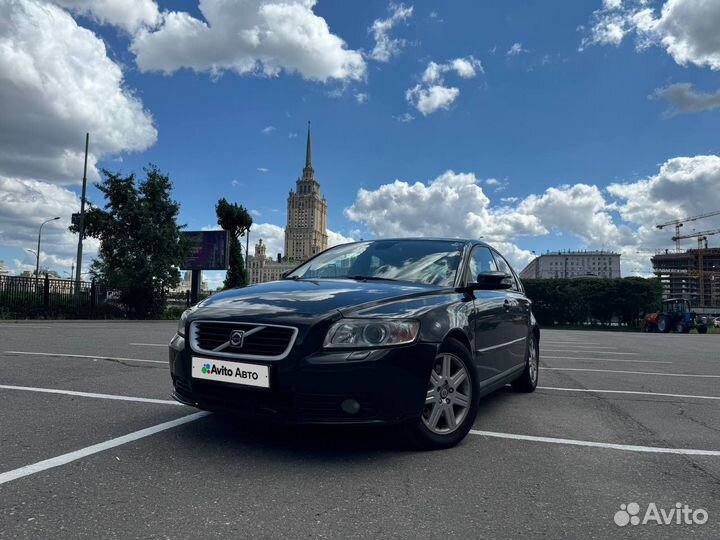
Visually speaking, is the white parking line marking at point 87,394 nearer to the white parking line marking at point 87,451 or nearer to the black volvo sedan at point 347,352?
the white parking line marking at point 87,451

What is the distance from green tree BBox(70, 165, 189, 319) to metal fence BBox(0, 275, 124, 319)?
0.90m

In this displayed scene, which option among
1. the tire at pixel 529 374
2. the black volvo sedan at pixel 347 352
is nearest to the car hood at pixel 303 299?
the black volvo sedan at pixel 347 352

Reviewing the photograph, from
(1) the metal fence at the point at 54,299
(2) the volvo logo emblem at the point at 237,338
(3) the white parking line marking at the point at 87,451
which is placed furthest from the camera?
(1) the metal fence at the point at 54,299

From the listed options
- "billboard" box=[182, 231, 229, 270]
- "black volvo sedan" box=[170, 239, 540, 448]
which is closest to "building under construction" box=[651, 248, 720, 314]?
"billboard" box=[182, 231, 229, 270]

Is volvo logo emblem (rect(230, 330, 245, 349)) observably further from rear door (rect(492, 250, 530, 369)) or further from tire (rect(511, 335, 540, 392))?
tire (rect(511, 335, 540, 392))

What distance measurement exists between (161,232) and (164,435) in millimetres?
25677

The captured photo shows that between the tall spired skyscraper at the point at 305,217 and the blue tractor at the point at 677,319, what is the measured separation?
115138 millimetres

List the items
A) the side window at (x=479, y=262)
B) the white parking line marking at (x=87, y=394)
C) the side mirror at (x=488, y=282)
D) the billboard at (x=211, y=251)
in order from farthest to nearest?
1. the billboard at (x=211, y=251)
2. the white parking line marking at (x=87, y=394)
3. the side window at (x=479, y=262)
4. the side mirror at (x=488, y=282)

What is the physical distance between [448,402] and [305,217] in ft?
495

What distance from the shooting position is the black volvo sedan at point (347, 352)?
2.98 metres

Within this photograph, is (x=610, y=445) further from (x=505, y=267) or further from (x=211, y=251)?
(x=211, y=251)

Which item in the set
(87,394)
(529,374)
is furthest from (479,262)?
(87,394)

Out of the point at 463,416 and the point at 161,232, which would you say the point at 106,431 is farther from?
the point at 161,232
